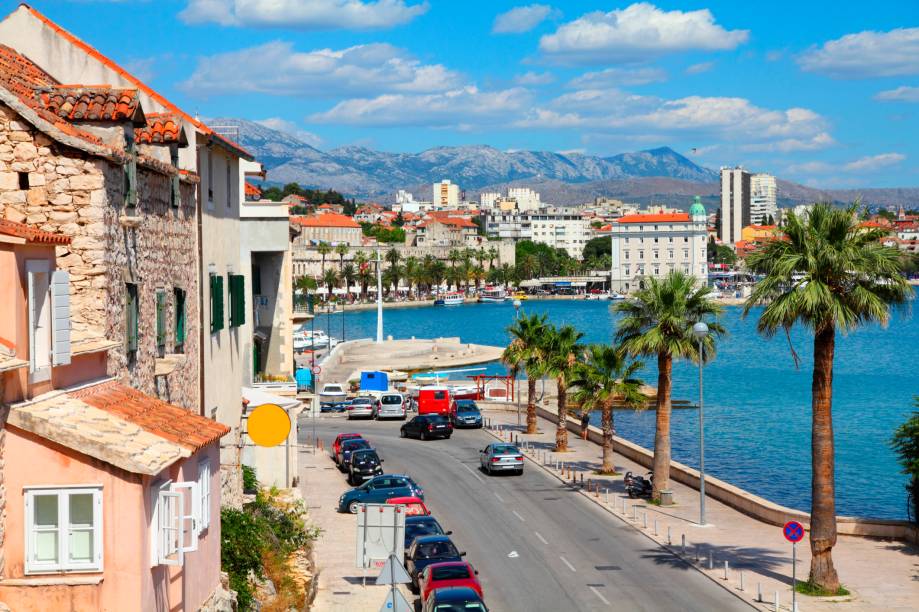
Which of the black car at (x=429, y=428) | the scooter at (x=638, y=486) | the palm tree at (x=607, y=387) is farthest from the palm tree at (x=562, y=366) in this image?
the scooter at (x=638, y=486)

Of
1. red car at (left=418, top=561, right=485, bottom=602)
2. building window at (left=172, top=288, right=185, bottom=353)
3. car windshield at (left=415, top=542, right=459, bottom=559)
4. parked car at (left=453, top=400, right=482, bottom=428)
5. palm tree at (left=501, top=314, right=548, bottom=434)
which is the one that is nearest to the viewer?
building window at (left=172, top=288, right=185, bottom=353)

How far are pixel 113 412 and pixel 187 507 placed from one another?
137 centimetres

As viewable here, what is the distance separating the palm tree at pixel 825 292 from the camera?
2648 centimetres

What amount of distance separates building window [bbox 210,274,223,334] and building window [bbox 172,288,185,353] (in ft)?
12.0

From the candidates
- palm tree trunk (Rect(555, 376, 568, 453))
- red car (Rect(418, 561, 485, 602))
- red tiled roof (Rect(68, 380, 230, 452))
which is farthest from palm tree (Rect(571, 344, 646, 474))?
red tiled roof (Rect(68, 380, 230, 452))

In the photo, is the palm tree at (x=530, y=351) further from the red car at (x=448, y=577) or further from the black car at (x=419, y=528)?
the red car at (x=448, y=577)

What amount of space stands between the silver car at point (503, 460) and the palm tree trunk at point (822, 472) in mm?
18255

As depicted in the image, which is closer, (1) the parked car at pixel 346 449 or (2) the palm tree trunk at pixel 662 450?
(2) the palm tree trunk at pixel 662 450

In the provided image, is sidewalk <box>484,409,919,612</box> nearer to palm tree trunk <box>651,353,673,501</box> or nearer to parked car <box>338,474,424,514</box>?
palm tree trunk <box>651,353,673,501</box>

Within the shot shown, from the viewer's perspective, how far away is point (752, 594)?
26078 mm

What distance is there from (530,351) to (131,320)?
38390mm

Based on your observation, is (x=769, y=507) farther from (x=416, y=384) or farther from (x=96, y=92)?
(x=416, y=384)

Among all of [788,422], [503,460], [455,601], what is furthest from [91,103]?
[788,422]

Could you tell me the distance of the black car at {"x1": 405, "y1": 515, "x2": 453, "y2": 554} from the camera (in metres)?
30.2
